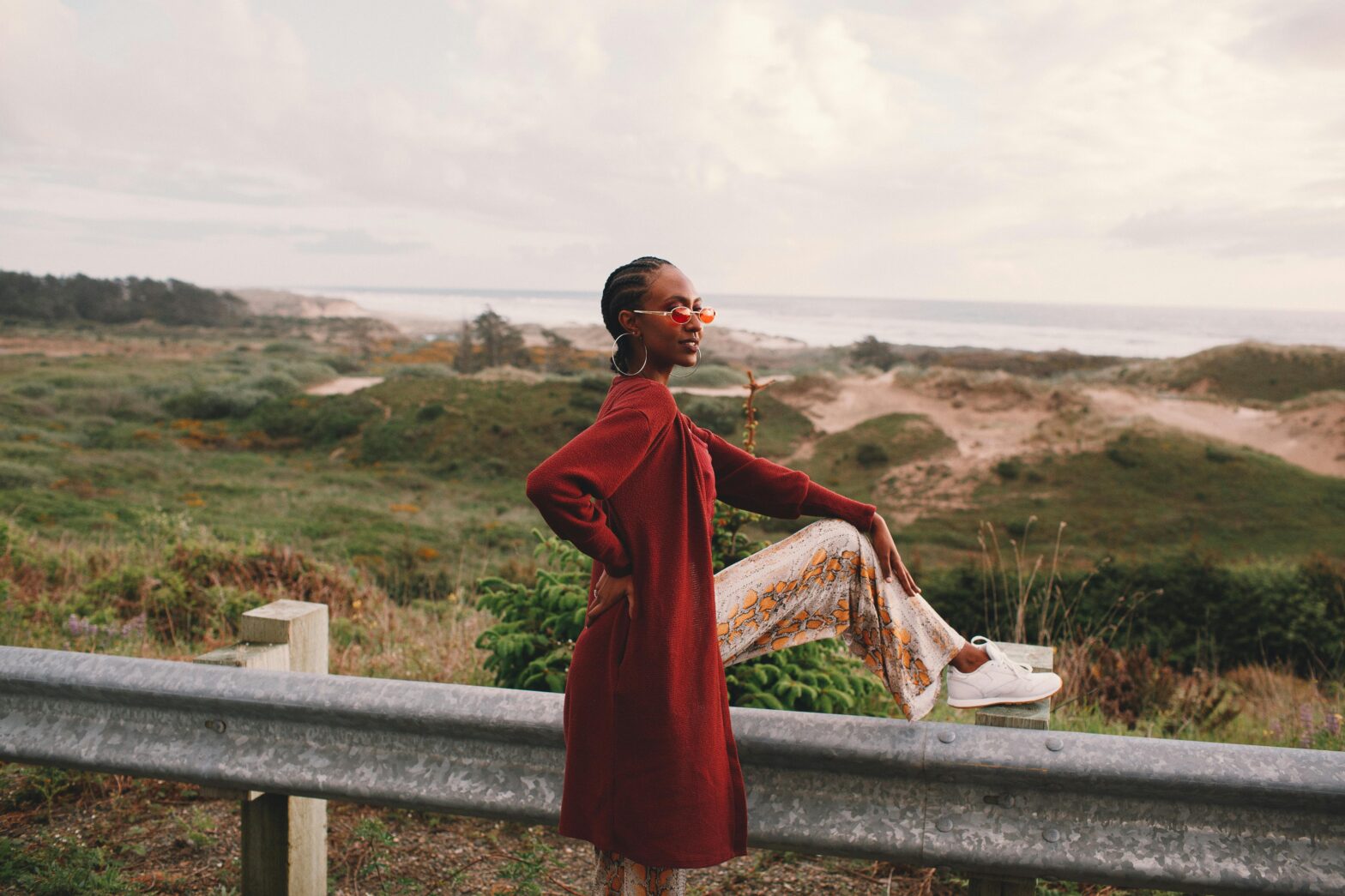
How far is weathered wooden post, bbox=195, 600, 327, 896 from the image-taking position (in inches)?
107

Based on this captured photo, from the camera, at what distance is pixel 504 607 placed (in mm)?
4023

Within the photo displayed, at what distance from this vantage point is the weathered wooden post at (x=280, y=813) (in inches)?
107

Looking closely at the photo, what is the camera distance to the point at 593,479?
6.55ft

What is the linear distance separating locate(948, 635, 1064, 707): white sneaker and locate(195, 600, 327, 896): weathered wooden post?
1.76 meters

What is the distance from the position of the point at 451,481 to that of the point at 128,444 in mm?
8891

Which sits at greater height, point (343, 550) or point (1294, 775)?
point (1294, 775)

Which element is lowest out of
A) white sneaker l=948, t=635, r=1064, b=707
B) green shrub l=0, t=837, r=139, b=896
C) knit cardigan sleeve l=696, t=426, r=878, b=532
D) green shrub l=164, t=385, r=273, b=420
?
green shrub l=164, t=385, r=273, b=420

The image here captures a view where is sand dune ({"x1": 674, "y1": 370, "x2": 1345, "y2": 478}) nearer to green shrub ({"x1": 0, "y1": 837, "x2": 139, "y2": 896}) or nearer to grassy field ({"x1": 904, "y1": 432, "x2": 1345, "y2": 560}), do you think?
grassy field ({"x1": 904, "y1": 432, "x2": 1345, "y2": 560})

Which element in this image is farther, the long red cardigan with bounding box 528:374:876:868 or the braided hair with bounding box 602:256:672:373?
the braided hair with bounding box 602:256:672:373

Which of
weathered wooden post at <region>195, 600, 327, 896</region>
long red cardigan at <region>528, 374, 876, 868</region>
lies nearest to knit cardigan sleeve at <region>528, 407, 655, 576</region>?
long red cardigan at <region>528, 374, 876, 868</region>

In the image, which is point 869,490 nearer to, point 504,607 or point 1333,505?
point 1333,505

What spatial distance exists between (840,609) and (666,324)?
32.2 inches

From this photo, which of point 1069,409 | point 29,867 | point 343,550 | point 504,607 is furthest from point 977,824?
point 1069,409

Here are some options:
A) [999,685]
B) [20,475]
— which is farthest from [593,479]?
[20,475]
